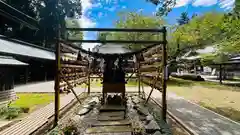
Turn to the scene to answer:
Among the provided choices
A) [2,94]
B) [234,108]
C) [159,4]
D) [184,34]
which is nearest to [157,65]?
[159,4]

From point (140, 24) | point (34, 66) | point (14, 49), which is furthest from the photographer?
point (140, 24)

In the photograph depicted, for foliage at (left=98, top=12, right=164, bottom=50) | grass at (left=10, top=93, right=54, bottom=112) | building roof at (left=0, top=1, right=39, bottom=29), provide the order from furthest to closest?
foliage at (left=98, top=12, right=164, bottom=50)
building roof at (left=0, top=1, right=39, bottom=29)
grass at (left=10, top=93, right=54, bottom=112)

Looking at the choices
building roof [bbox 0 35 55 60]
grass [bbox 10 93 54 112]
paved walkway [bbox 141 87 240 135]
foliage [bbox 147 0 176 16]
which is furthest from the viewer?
building roof [bbox 0 35 55 60]

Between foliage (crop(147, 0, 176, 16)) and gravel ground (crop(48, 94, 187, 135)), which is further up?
foliage (crop(147, 0, 176, 16))

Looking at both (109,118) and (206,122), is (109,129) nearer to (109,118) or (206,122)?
(109,118)

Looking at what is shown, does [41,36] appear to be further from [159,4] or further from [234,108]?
[234,108]

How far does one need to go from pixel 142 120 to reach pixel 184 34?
58.3 feet

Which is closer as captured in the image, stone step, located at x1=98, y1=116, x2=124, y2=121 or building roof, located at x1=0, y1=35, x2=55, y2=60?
stone step, located at x1=98, y1=116, x2=124, y2=121

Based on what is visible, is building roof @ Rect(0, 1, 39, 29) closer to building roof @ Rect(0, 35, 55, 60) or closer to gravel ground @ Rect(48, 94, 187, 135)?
building roof @ Rect(0, 35, 55, 60)

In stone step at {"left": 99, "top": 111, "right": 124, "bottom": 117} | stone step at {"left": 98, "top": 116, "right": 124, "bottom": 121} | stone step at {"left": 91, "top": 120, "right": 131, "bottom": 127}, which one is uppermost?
stone step at {"left": 99, "top": 111, "right": 124, "bottom": 117}

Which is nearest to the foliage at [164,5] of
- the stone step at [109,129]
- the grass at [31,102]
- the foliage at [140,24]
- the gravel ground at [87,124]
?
the gravel ground at [87,124]

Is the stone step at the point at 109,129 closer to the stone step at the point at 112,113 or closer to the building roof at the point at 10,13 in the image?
the stone step at the point at 112,113

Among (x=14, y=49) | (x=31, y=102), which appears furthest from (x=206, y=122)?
(x=14, y=49)

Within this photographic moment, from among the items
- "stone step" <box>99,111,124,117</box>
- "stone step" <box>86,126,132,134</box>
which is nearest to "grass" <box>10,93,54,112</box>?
"stone step" <box>99,111,124,117</box>
